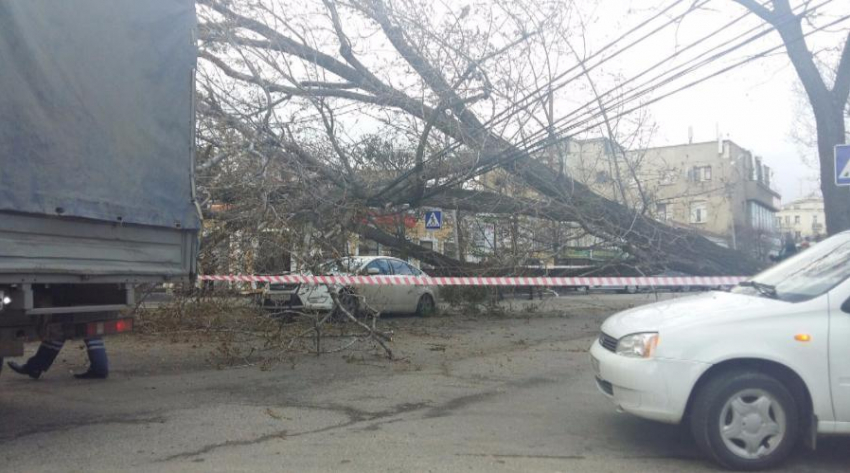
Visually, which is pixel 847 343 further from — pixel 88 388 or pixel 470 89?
pixel 470 89

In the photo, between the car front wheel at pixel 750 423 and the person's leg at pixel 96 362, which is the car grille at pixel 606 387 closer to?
the car front wheel at pixel 750 423

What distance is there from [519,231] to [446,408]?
9194 millimetres

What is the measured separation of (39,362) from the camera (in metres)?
7.93

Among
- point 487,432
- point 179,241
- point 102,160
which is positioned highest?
point 102,160

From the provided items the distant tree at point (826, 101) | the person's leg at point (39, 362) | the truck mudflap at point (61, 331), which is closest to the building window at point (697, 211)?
the distant tree at point (826, 101)

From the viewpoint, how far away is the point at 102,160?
236 inches

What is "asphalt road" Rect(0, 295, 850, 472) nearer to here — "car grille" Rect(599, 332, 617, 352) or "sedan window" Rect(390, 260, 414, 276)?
"car grille" Rect(599, 332, 617, 352)

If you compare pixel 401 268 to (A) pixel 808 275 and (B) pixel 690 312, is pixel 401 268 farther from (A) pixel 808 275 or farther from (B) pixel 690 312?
(A) pixel 808 275

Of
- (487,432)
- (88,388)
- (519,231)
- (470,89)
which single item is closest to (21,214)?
(88,388)

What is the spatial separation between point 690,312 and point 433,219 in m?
11.2

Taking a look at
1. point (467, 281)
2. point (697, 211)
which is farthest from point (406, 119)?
point (697, 211)

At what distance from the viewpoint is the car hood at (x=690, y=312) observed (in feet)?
16.6

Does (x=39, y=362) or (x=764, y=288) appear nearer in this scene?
(x=764, y=288)

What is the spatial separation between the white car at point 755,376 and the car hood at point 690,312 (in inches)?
0.6
